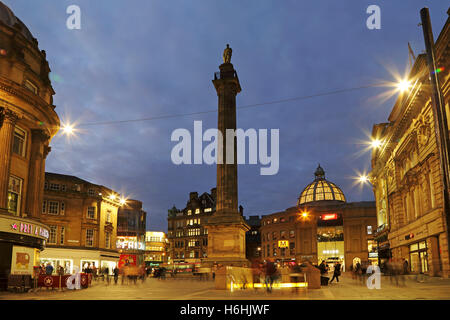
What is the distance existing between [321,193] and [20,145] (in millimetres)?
103972

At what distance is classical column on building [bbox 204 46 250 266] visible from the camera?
3306 centimetres

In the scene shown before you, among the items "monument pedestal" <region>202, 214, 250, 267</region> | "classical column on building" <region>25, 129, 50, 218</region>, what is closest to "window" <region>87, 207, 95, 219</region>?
"classical column on building" <region>25, 129, 50, 218</region>

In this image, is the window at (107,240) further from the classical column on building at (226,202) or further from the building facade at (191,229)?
the building facade at (191,229)

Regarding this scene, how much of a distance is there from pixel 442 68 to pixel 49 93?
102 feet

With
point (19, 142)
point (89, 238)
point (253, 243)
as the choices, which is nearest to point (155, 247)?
point (253, 243)

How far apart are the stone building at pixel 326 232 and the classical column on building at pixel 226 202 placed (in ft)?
190

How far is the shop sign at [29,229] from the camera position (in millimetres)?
26491

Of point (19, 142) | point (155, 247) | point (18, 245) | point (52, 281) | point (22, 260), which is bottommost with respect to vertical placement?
point (52, 281)

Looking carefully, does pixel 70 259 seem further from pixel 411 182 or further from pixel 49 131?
pixel 411 182

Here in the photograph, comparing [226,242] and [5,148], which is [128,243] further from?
[5,148]

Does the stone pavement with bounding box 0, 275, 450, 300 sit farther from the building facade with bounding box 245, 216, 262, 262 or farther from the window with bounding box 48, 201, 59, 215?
the building facade with bounding box 245, 216, 262, 262

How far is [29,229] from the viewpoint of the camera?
28.2m

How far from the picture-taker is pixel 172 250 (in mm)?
128625

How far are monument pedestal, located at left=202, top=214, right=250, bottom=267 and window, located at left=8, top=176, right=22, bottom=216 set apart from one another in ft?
46.8
